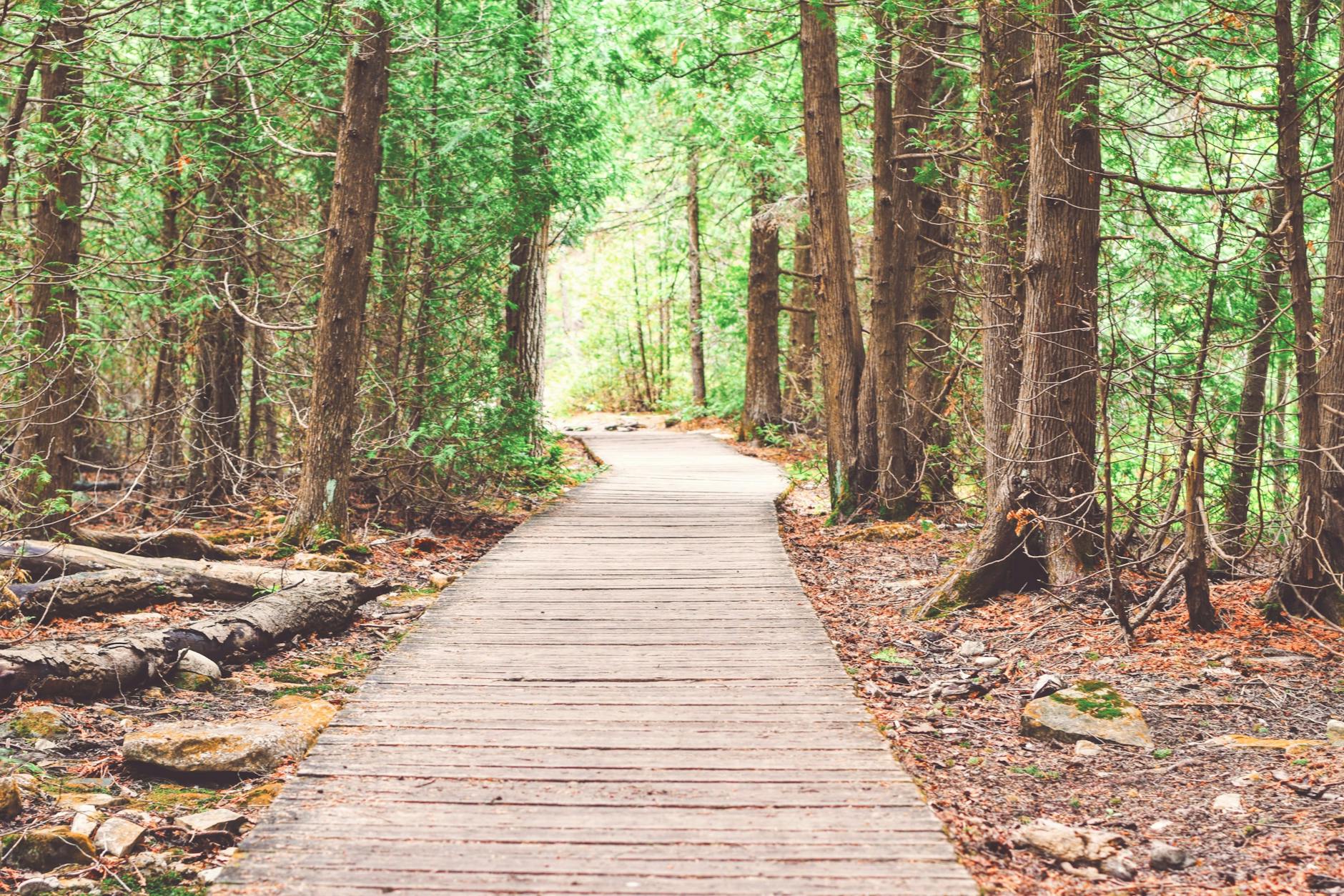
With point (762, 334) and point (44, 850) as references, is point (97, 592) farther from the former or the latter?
point (762, 334)

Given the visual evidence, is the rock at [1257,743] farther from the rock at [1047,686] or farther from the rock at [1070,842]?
the rock at [1070,842]

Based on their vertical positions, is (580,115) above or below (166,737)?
above

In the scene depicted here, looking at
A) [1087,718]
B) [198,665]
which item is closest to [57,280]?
[198,665]

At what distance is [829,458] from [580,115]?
5.12 m

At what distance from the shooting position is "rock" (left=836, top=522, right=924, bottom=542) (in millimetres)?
10859

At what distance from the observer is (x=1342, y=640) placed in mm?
5945

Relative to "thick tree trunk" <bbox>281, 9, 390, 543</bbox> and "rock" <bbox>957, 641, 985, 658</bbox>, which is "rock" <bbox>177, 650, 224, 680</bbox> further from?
"rock" <bbox>957, 641, 985, 658</bbox>

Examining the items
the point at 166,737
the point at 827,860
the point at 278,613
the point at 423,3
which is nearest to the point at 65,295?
the point at 423,3

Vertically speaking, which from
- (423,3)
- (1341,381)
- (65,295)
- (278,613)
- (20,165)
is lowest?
(278,613)

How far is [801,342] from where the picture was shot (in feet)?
77.4

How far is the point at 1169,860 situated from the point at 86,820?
422 centimetres

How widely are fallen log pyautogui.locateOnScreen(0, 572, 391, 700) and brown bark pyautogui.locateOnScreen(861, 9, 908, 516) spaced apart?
20.2 feet

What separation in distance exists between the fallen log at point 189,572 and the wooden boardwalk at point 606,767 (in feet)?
4.49

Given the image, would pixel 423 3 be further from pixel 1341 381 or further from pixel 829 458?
pixel 1341 381
